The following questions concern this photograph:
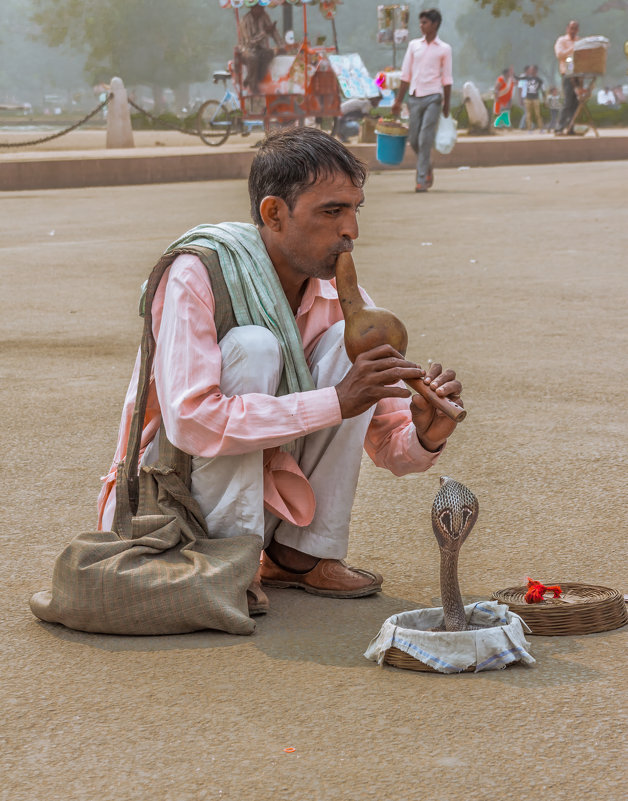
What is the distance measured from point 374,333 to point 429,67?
1134 cm

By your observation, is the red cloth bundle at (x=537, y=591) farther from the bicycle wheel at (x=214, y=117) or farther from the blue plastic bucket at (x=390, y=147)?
the bicycle wheel at (x=214, y=117)

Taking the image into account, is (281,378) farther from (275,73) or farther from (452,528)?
(275,73)

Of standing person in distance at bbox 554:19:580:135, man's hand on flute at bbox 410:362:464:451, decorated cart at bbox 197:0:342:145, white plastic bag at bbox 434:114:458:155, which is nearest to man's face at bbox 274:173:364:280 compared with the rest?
man's hand on flute at bbox 410:362:464:451

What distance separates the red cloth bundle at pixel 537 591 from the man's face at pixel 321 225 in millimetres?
770

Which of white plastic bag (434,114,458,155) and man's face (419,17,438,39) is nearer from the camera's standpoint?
man's face (419,17,438,39)

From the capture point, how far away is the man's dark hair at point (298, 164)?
277cm

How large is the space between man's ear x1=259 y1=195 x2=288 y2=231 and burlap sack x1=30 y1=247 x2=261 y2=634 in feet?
0.59

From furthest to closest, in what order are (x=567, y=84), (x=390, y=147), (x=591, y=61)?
1. (x=567, y=84)
2. (x=591, y=61)
3. (x=390, y=147)

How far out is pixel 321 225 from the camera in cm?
280

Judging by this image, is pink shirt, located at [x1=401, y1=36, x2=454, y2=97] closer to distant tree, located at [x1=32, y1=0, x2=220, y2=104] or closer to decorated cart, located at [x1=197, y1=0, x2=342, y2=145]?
decorated cart, located at [x1=197, y1=0, x2=342, y2=145]

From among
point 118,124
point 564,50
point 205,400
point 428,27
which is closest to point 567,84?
point 564,50

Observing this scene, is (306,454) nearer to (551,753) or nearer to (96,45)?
(551,753)

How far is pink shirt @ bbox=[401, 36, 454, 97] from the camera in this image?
44.3 ft

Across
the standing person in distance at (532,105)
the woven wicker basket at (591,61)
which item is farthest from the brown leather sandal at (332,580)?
the standing person in distance at (532,105)
